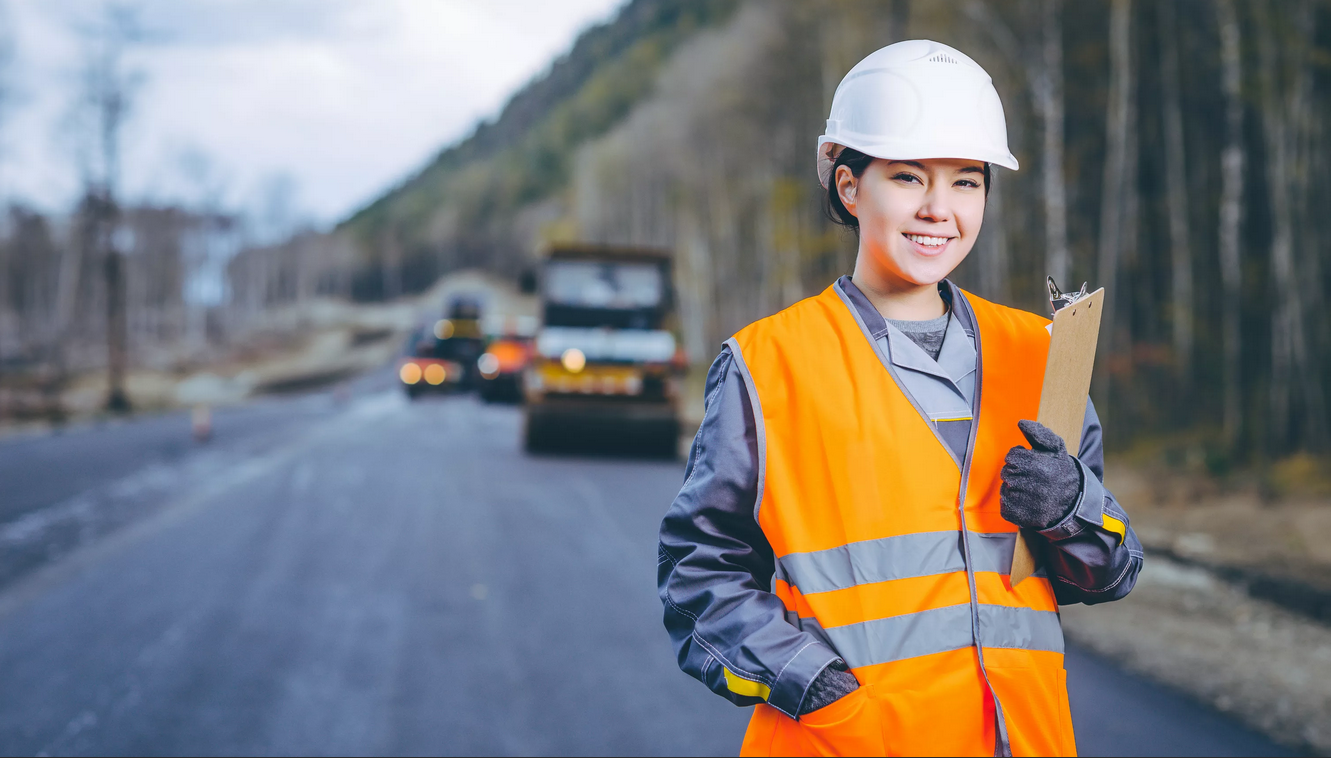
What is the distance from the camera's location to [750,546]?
6.12 ft

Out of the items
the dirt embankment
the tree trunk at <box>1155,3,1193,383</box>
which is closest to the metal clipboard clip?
the tree trunk at <box>1155,3,1193,383</box>

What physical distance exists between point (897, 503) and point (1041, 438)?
0.26 m

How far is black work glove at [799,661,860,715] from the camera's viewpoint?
5.44 feet

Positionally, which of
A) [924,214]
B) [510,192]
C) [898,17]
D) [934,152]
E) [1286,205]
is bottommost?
[924,214]

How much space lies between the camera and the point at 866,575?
5.57 ft

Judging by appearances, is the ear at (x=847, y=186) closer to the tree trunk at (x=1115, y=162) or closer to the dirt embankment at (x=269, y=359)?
the tree trunk at (x=1115, y=162)

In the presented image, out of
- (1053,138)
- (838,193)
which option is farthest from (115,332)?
(838,193)

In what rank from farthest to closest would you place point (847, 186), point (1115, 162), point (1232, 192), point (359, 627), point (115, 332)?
1. point (115, 332)
2. point (1115, 162)
3. point (1232, 192)
4. point (359, 627)
5. point (847, 186)

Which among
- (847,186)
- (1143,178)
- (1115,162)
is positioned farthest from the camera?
(1143,178)

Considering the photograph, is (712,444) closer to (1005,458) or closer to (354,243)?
(1005,458)

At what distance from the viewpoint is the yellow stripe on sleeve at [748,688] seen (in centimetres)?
170

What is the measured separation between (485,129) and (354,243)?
2727 inches

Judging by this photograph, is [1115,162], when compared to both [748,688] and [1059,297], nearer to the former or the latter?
[1059,297]

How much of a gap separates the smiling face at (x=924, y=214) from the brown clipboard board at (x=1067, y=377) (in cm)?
23
